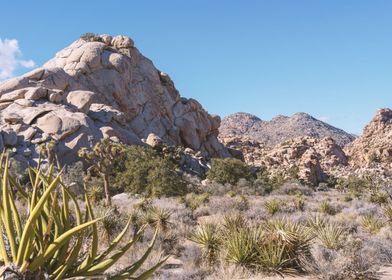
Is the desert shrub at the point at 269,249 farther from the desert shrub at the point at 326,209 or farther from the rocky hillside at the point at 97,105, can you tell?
the rocky hillside at the point at 97,105

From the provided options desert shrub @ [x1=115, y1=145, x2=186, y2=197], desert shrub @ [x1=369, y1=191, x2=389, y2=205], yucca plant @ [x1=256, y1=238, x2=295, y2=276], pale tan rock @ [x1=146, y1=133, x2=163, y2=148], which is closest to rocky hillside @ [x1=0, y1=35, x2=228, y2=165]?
pale tan rock @ [x1=146, y1=133, x2=163, y2=148]

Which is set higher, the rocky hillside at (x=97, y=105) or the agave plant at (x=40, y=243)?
the rocky hillside at (x=97, y=105)

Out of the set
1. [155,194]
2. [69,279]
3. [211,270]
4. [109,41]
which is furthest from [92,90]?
[69,279]

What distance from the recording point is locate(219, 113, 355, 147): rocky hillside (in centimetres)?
11581

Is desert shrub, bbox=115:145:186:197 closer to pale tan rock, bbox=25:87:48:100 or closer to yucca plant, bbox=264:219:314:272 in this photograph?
pale tan rock, bbox=25:87:48:100

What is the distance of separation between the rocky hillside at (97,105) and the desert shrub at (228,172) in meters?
11.2

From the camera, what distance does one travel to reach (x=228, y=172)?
39156mm

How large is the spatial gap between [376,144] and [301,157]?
18400mm

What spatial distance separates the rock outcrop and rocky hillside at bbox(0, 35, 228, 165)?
30.7ft

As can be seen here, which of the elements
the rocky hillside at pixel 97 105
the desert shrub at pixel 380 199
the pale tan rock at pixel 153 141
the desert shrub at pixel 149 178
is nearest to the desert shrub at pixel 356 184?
the desert shrub at pixel 380 199

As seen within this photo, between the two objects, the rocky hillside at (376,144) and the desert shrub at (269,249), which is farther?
Answer: the rocky hillside at (376,144)

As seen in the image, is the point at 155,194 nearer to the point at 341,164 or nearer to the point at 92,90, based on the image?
the point at 92,90

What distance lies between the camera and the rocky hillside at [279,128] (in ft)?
380

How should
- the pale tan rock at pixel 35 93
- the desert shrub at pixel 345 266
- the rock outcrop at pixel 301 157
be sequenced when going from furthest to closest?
the rock outcrop at pixel 301 157 → the pale tan rock at pixel 35 93 → the desert shrub at pixel 345 266
